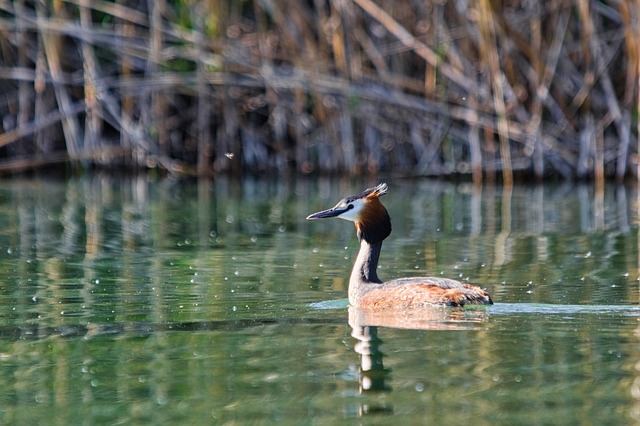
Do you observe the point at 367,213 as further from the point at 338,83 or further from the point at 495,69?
the point at 338,83

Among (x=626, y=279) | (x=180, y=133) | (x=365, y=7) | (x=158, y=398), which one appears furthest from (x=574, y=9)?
(x=158, y=398)

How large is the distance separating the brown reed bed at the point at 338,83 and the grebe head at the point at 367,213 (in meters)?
7.07

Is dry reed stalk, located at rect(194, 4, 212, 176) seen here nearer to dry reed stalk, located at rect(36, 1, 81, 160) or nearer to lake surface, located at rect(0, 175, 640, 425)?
dry reed stalk, located at rect(36, 1, 81, 160)

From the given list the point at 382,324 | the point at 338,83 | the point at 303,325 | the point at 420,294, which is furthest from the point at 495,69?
the point at 303,325

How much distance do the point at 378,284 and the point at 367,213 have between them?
61 centimetres

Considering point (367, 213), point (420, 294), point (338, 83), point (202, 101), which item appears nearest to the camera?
point (420, 294)

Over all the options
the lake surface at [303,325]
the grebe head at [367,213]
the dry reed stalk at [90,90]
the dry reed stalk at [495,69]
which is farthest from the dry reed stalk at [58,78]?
the grebe head at [367,213]

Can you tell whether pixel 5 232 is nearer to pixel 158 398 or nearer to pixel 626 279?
pixel 626 279

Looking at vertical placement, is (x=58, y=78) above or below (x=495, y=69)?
above

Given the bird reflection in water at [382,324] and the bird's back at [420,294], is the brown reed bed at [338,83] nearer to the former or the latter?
the bird's back at [420,294]

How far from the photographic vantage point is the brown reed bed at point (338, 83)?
1489 cm

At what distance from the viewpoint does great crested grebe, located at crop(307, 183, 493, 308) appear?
6.51 metres

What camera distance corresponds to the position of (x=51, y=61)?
619 inches

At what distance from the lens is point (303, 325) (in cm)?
618
